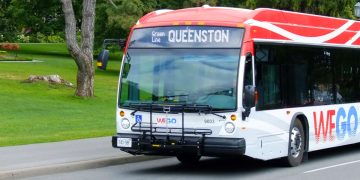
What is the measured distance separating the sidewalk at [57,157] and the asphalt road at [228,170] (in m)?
0.19

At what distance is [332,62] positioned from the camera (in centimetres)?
1738

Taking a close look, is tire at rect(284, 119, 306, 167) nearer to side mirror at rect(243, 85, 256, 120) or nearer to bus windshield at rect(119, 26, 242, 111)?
side mirror at rect(243, 85, 256, 120)

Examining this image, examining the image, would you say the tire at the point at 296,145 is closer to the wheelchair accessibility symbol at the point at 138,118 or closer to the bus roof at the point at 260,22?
the bus roof at the point at 260,22

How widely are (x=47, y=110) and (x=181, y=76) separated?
1528 centimetres

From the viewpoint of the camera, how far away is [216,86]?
1368 centimetres

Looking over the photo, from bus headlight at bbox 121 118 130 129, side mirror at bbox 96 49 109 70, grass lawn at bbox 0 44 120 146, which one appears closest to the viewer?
bus headlight at bbox 121 118 130 129

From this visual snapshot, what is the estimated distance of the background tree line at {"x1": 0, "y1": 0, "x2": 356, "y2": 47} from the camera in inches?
1491

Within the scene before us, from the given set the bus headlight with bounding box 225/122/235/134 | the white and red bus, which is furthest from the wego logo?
the bus headlight with bounding box 225/122/235/134

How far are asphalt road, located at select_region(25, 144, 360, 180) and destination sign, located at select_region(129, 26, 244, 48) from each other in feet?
7.81

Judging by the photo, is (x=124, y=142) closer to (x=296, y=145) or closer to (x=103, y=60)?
(x=103, y=60)

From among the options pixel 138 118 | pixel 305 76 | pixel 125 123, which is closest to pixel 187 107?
pixel 138 118

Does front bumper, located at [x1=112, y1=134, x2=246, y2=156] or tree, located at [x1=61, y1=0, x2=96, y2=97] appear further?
tree, located at [x1=61, y1=0, x2=96, y2=97]

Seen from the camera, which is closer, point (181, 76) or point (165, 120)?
point (165, 120)

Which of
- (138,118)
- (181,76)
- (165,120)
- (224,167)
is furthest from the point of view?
(224,167)
